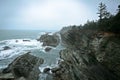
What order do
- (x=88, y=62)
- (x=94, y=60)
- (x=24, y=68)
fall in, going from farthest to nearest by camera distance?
(x=24, y=68), (x=88, y=62), (x=94, y=60)

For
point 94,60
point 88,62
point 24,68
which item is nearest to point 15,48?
point 24,68

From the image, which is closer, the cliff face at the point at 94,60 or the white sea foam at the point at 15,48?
the cliff face at the point at 94,60

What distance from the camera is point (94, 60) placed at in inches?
896

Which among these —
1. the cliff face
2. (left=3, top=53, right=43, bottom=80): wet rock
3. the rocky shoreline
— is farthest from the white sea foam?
the cliff face

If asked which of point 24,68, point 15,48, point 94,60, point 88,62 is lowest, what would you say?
point 15,48

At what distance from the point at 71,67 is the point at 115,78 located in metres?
11.1

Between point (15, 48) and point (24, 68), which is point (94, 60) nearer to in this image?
point (24, 68)

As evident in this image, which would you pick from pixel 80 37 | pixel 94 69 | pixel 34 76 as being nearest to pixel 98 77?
pixel 94 69

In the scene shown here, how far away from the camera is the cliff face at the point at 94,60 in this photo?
18672mm

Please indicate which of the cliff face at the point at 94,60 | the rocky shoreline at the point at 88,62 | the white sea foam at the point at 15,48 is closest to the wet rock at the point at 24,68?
the rocky shoreline at the point at 88,62

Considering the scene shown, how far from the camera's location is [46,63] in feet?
132

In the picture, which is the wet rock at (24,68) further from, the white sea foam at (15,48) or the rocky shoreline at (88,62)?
the white sea foam at (15,48)

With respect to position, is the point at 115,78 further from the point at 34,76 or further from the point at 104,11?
the point at 104,11

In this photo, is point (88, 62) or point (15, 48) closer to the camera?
point (88, 62)
